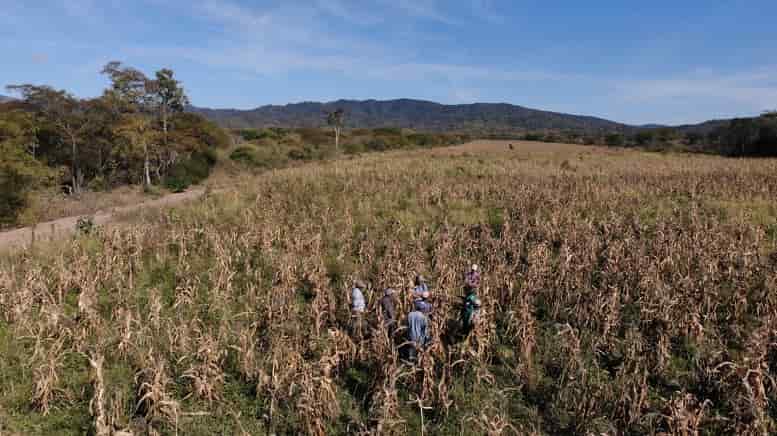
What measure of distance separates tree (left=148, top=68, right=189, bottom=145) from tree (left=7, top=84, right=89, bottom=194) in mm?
6130

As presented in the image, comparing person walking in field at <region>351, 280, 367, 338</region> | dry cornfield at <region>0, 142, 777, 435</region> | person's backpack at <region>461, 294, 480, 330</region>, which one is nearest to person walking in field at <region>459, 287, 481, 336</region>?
person's backpack at <region>461, 294, 480, 330</region>

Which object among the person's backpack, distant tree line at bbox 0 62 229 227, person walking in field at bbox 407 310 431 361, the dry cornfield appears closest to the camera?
the dry cornfield

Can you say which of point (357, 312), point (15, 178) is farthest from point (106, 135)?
point (357, 312)

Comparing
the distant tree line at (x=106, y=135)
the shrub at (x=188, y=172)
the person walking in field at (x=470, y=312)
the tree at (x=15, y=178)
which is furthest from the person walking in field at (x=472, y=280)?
the shrub at (x=188, y=172)

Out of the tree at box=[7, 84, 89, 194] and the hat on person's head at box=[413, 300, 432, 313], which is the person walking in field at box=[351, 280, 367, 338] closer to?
the hat on person's head at box=[413, 300, 432, 313]

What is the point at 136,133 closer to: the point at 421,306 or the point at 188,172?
the point at 188,172

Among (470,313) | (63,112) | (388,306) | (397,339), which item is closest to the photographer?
(470,313)

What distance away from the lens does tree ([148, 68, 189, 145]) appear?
35531mm

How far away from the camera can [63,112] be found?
27.8m

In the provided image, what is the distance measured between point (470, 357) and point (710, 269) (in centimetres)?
464

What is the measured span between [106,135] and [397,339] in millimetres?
32421

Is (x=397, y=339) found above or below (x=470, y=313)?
below

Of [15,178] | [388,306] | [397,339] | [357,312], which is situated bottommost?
[397,339]

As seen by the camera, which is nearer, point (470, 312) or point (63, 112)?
point (470, 312)
